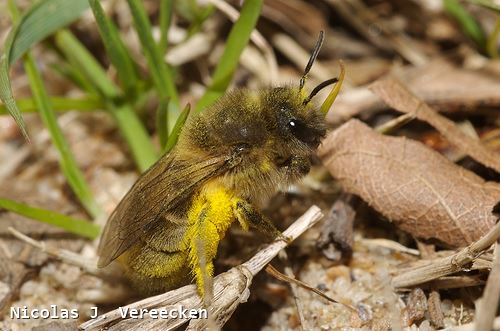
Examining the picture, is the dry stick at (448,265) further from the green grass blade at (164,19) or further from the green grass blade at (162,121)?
the green grass blade at (164,19)

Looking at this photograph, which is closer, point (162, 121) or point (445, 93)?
point (162, 121)

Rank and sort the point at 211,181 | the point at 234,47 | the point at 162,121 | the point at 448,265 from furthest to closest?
the point at 234,47 < the point at 162,121 < the point at 211,181 < the point at 448,265

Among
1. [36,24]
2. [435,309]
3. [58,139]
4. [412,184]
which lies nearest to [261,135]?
[412,184]

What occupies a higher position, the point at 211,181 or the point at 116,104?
the point at 116,104

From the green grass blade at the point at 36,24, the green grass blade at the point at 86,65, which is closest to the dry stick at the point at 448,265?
the green grass blade at the point at 86,65

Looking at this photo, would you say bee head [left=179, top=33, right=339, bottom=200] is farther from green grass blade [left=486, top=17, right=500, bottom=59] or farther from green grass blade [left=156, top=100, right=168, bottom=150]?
green grass blade [left=486, top=17, right=500, bottom=59]

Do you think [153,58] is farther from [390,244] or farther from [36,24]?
[390,244]

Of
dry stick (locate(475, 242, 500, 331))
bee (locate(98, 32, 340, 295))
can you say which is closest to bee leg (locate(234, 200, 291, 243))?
bee (locate(98, 32, 340, 295))
